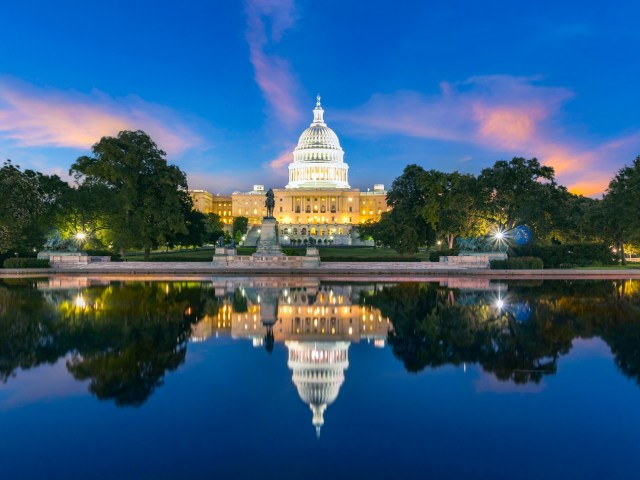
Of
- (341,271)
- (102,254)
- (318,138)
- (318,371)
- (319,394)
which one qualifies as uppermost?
(318,138)

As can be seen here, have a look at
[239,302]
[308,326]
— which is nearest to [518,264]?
[239,302]

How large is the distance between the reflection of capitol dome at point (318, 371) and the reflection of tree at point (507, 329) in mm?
1423

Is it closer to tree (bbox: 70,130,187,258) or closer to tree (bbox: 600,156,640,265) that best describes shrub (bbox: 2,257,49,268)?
tree (bbox: 70,130,187,258)

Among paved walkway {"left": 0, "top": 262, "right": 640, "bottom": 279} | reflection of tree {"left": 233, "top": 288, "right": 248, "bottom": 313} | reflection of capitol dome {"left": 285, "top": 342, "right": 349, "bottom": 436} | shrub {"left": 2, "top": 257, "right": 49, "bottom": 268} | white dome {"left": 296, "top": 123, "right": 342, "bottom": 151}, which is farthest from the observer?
white dome {"left": 296, "top": 123, "right": 342, "bottom": 151}

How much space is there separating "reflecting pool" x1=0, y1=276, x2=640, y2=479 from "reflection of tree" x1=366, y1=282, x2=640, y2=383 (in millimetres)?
86

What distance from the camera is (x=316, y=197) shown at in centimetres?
15162

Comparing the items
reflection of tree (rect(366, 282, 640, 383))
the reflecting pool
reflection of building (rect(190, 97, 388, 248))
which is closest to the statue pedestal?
reflection of tree (rect(366, 282, 640, 383))

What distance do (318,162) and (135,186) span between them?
11051 centimetres

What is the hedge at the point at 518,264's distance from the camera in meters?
40.1

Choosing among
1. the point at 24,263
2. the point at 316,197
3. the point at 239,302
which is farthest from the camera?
the point at 316,197

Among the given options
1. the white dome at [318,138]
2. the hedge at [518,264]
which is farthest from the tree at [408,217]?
the white dome at [318,138]

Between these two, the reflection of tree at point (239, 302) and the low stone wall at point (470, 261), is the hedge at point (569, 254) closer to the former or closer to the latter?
the low stone wall at point (470, 261)

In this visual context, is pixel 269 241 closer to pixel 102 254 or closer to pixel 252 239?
pixel 102 254

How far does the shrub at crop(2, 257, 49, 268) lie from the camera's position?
41.2 metres
